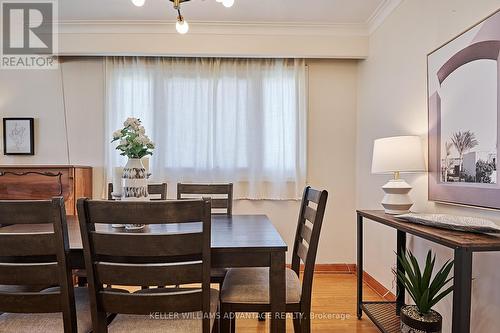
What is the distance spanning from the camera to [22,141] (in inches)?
130

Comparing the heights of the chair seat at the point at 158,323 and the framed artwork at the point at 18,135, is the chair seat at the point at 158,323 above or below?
below

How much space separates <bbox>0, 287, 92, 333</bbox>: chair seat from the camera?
131 centimetres

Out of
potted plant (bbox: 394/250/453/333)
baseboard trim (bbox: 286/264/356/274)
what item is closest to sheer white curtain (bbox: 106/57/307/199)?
baseboard trim (bbox: 286/264/356/274)

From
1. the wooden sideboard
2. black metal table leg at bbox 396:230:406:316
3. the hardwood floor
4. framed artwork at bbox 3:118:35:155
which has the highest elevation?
framed artwork at bbox 3:118:35:155

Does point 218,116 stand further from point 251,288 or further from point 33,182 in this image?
point 251,288

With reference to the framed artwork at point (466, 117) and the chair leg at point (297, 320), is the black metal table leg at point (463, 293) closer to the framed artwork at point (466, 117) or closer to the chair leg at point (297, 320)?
the framed artwork at point (466, 117)

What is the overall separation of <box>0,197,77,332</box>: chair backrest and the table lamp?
72.9 inches

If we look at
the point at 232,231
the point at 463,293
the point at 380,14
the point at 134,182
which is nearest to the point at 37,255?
the point at 134,182

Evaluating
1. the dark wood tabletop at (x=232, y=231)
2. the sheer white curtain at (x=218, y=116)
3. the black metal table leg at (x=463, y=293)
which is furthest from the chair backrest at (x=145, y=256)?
the sheer white curtain at (x=218, y=116)

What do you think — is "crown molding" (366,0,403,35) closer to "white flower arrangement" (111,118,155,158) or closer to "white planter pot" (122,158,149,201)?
"white flower arrangement" (111,118,155,158)

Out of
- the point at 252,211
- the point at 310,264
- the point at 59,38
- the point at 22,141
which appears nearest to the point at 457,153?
the point at 310,264

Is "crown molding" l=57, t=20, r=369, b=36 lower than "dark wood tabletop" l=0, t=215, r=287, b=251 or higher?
higher

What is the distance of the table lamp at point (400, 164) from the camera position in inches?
78.9

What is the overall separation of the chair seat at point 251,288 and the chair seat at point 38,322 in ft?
2.04
